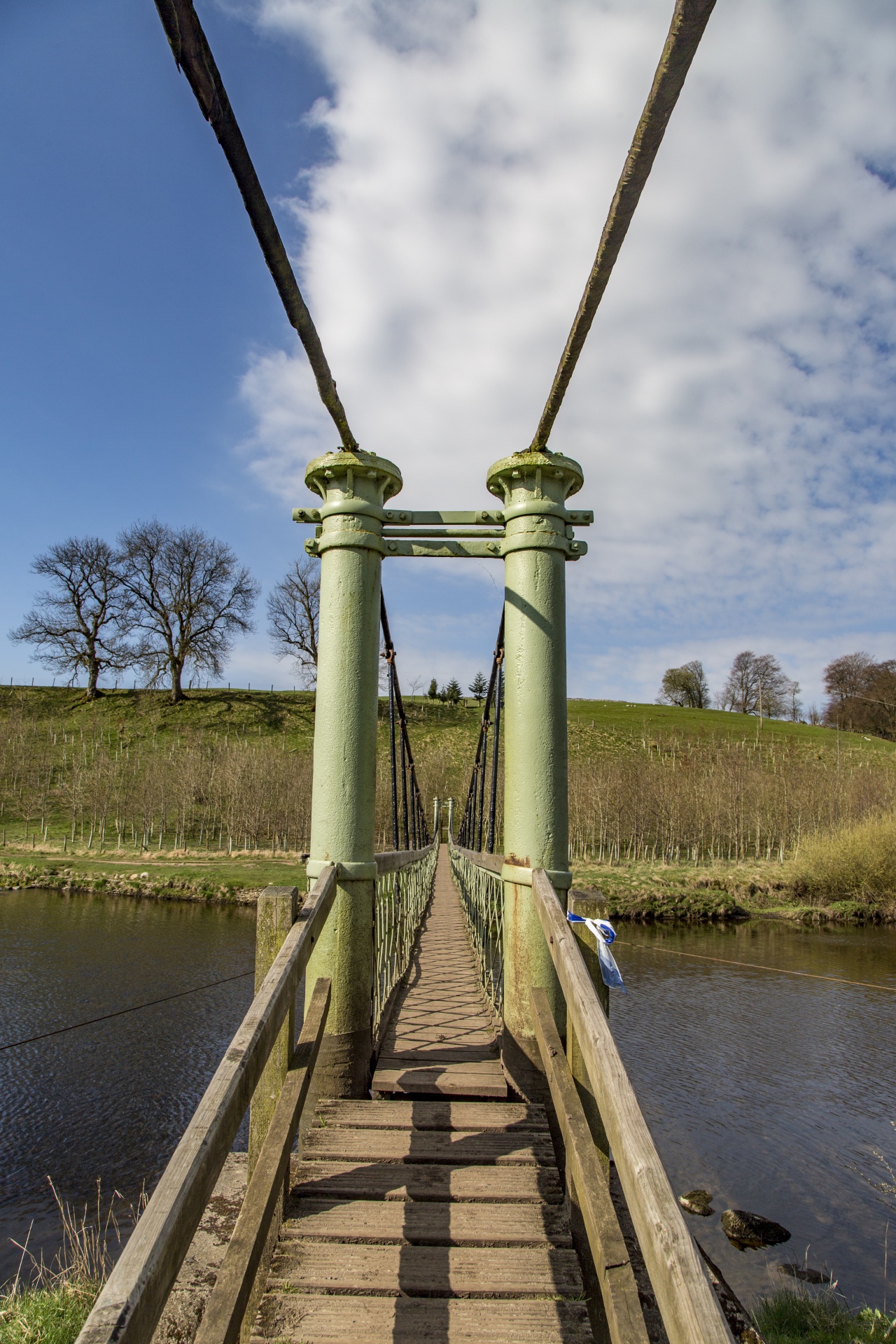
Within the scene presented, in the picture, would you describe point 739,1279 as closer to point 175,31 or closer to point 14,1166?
point 14,1166

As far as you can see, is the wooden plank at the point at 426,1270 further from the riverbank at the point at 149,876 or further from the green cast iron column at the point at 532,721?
the riverbank at the point at 149,876

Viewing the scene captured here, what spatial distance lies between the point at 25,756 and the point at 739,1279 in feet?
107

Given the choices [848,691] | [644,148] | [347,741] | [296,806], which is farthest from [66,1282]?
[848,691]

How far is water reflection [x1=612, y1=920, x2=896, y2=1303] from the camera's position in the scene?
17.7ft

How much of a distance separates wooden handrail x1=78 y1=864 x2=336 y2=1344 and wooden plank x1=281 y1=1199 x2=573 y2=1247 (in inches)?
22.4

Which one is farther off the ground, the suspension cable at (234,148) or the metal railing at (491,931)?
the suspension cable at (234,148)

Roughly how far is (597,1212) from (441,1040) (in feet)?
6.64

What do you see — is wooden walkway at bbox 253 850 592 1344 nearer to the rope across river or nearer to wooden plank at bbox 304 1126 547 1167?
wooden plank at bbox 304 1126 547 1167

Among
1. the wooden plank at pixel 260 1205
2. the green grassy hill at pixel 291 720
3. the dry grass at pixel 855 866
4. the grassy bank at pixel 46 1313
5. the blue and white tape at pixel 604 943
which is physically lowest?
the grassy bank at pixel 46 1313

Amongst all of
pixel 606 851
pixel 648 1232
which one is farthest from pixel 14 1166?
pixel 606 851

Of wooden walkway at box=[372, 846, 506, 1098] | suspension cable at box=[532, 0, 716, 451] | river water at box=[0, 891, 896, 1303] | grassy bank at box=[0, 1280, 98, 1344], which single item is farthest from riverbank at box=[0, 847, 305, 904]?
suspension cable at box=[532, 0, 716, 451]

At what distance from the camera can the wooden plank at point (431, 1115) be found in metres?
2.49

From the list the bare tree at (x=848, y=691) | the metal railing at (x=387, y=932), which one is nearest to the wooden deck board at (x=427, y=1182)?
the metal railing at (x=387, y=932)

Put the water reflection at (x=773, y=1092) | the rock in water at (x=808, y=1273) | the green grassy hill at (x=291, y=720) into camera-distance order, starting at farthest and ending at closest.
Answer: the green grassy hill at (x=291, y=720) → the water reflection at (x=773, y=1092) → the rock in water at (x=808, y=1273)
